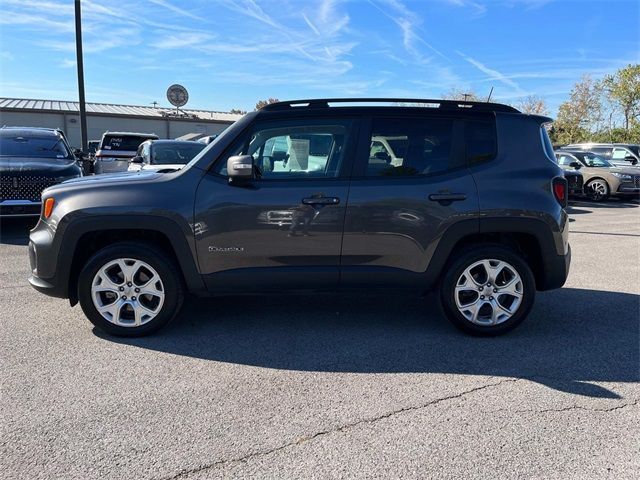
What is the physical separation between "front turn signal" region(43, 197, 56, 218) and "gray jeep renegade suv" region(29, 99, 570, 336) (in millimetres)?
16

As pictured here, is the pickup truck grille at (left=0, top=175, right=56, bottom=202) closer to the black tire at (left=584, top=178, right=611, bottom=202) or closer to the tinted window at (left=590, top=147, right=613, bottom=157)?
the black tire at (left=584, top=178, right=611, bottom=202)

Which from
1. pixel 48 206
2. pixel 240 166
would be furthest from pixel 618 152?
pixel 48 206

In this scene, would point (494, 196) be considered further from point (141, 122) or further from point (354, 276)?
point (141, 122)

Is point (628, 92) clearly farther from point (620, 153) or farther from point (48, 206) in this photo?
point (48, 206)

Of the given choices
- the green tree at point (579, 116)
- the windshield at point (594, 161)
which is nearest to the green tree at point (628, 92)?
the green tree at point (579, 116)

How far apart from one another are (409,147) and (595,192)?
15.3m

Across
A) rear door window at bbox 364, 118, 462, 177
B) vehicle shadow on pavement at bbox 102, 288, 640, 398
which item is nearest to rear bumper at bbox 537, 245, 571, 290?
vehicle shadow on pavement at bbox 102, 288, 640, 398

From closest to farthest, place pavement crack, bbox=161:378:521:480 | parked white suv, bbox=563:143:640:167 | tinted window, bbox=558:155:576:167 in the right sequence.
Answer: pavement crack, bbox=161:378:521:480, tinted window, bbox=558:155:576:167, parked white suv, bbox=563:143:640:167

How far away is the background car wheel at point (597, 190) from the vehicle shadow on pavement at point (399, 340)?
13132mm

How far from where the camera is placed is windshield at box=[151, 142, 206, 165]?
10734 mm

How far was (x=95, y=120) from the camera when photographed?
35438mm

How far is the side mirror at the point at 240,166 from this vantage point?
3754mm

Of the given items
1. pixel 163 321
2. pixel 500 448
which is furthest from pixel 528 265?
pixel 163 321

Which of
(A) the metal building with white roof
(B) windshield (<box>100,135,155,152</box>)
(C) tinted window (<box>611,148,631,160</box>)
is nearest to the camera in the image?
(B) windshield (<box>100,135,155,152</box>)
